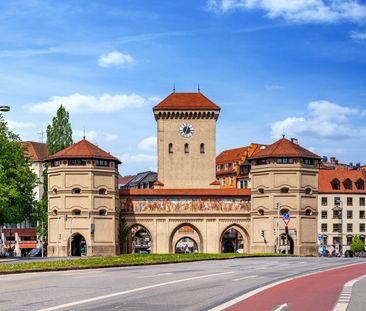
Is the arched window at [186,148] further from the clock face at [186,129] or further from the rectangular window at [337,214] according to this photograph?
the rectangular window at [337,214]

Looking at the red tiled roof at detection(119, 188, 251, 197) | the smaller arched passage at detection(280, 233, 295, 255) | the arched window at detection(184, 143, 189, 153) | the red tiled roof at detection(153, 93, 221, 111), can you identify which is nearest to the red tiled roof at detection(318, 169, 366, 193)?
the red tiled roof at detection(153, 93, 221, 111)

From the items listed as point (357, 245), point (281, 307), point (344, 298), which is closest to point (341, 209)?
point (357, 245)

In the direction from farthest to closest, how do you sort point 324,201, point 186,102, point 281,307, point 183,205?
point 324,201 < point 186,102 < point 183,205 < point 281,307

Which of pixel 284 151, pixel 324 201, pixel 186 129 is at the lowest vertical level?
pixel 324 201

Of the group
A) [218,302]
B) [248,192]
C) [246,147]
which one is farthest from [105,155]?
[218,302]

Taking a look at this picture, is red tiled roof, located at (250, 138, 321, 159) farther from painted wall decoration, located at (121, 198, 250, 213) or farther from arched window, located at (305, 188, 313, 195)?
painted wall decoration, located at (121, 198, 250, 213)

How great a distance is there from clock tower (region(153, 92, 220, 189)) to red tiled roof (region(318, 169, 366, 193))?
26203 mm

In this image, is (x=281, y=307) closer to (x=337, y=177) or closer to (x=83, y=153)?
(x=83, y=153)

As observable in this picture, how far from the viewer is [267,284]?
83.6 ft

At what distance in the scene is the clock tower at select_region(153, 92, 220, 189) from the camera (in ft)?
363

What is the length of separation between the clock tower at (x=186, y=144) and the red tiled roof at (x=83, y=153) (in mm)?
16459

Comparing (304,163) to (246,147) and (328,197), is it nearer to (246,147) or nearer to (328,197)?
(328,197)

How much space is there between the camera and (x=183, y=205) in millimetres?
96250

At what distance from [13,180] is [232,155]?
8505 cm
